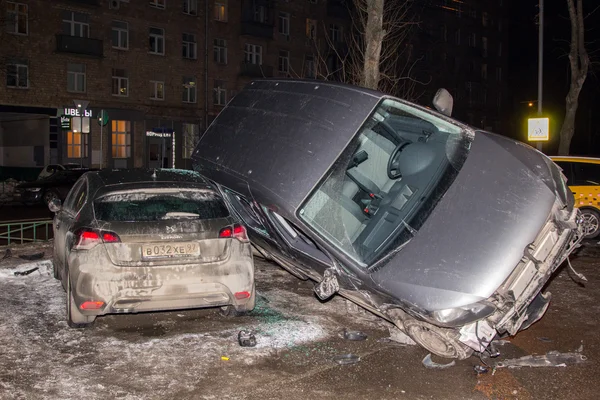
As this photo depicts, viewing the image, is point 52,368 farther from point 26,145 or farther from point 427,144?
point 26,145

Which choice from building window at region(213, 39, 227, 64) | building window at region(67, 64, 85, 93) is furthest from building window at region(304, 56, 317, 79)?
building window at region(67, 64, 85, 93)

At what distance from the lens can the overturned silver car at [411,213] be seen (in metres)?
4.43

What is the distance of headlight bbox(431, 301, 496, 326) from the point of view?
4.25m

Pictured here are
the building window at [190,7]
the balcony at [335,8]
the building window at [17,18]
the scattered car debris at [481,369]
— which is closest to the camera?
the scattered car debris at [481,369]

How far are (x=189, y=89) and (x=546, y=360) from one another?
118ft

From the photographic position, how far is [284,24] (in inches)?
1710

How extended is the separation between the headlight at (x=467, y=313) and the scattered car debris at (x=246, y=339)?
1.94 m

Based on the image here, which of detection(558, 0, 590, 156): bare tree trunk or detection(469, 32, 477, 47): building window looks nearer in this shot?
detection(558, 0, 590, 156): bare tree trunk

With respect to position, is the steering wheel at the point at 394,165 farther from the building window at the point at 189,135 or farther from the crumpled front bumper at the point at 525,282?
the building window at the point at 189,135

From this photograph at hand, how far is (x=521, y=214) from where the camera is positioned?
4.64 m

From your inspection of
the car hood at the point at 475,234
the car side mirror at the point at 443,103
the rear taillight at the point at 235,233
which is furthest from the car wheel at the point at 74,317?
the car side mirror at the point at 443,103

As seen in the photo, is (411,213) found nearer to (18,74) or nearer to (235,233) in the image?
(235,233)

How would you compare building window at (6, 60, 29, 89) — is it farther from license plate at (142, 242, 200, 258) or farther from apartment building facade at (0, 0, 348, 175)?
license plate at (142, 242, 200, 258)

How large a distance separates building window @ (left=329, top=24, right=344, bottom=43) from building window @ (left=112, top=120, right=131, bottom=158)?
18238 millimetres
